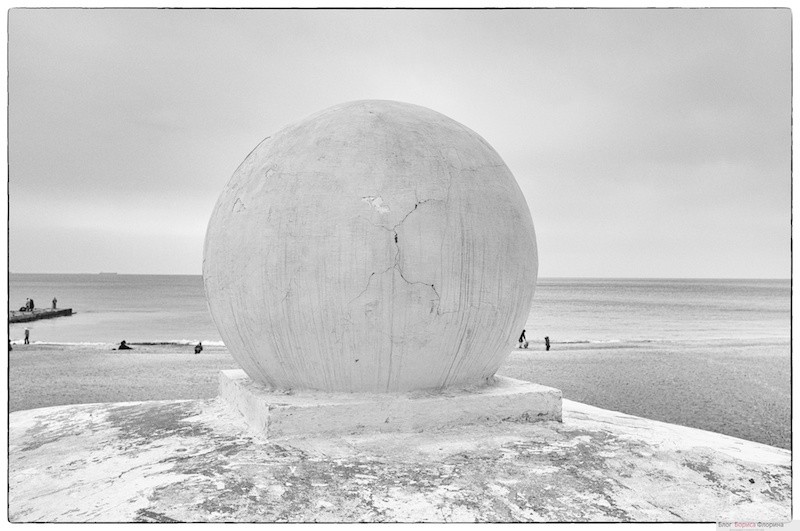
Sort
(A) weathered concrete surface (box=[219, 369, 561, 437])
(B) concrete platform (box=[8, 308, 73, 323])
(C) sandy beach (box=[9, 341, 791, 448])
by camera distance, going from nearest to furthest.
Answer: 1. (A) weathered concrete surface (box=[219, 369, 561, 437])
2. (C) sandy beach (box=[9, 341, 791, 448])
3. (B) concrete platform (box=[8, 308, 73, 323])

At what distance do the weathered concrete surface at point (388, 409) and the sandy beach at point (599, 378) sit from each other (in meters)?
5.86

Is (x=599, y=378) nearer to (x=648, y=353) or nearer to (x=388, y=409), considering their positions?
(x=648, y=353)

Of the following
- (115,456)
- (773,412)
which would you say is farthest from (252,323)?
(773,412)

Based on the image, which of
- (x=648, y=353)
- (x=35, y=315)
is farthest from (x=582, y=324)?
(x=35, y=315)

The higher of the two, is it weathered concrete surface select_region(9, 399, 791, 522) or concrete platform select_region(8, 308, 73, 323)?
weathered concrete surface select_region(9, 399, 791, 522)

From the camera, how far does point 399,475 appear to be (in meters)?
4.41

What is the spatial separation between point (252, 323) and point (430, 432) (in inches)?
70.2

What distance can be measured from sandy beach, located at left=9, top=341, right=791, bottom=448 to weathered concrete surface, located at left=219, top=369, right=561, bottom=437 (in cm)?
586

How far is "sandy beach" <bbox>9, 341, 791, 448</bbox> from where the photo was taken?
11.6 metres

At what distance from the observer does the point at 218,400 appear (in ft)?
22.2

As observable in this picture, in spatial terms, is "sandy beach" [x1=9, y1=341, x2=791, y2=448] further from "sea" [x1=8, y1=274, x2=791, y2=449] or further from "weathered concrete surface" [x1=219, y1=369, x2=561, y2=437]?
"weathered concrete surface" [x1=219, y1=369, x2=561, y2=437]

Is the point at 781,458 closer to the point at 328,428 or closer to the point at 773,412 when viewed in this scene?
the point at 328,428

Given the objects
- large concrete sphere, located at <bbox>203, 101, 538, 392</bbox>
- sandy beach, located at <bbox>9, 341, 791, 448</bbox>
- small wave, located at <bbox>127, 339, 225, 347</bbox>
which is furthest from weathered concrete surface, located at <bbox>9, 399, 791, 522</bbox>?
small wave, located at <bbox>127, 339, 225, 347</bbox>

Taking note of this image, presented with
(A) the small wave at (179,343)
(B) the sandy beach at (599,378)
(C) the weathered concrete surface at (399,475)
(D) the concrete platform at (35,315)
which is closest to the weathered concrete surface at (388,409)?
(C) the weathered concrete surface at (399,475)
